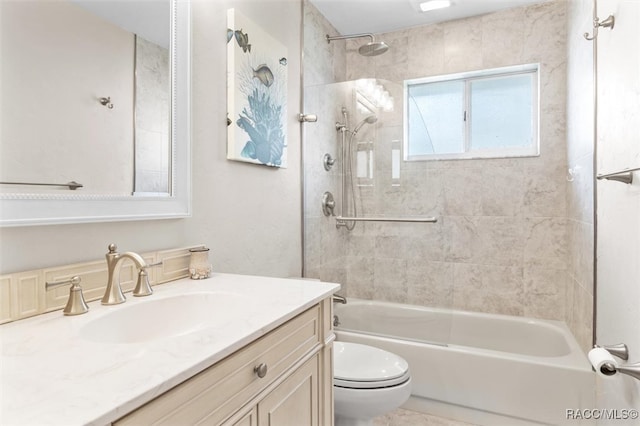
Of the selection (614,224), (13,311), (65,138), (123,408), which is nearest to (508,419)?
(614,224)

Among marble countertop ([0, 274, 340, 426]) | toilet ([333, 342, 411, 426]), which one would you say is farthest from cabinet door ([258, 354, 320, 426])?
toilet ([333, 342, 411, 426])

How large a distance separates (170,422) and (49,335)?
37 centimetres

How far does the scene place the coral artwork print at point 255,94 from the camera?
1.63m

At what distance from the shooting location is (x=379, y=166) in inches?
89.7

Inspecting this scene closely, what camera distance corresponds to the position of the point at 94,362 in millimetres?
621

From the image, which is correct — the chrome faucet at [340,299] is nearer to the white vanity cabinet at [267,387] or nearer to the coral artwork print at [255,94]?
the coral artwork print at [255,94]

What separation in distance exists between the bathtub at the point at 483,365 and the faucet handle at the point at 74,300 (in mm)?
1617

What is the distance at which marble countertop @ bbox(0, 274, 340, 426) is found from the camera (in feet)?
1.59

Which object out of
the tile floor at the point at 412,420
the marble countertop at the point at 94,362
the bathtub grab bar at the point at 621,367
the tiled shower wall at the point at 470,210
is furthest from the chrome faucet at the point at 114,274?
the tile floor at the point at 412,420

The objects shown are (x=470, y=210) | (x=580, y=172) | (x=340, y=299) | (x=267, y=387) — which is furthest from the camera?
(x=470, y=210)

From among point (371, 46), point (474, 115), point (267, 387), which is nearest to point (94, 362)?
point (267, 387)

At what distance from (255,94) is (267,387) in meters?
1.39

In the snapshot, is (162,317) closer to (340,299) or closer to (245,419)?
(245,419)

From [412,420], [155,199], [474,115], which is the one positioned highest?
[474,115]
